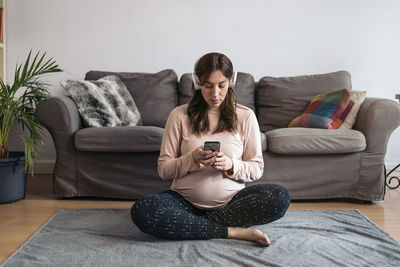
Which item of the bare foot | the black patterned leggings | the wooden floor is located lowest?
A: the wooden floor

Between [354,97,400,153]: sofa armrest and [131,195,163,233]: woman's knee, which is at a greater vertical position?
[354,97,400,153]: sofa armrest

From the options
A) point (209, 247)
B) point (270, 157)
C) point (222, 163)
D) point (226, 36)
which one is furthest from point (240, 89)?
point (209, 247)

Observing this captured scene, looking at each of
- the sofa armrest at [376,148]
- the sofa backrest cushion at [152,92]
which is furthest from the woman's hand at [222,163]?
the sofa backrest cushion at [152,92]

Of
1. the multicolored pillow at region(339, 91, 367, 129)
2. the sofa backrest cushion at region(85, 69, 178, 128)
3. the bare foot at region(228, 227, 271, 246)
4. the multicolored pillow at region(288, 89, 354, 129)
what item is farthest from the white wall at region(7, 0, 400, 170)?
the bare foot at region(228, 227, 271, 246)

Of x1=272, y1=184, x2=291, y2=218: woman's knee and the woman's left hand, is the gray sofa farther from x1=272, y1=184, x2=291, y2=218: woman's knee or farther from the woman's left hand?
the woman's left hand

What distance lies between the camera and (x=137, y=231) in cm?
204

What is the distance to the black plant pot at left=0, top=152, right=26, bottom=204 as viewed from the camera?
259 cm

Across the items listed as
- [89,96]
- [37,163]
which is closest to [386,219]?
[89,96]

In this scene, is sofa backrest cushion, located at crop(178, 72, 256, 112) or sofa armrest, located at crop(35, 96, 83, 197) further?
sofa backrest cushion, located at crop(178, 72, 256, 112)

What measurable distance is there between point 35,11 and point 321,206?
2713 millimetres

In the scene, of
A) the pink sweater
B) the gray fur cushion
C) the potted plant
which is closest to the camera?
the pink sweater

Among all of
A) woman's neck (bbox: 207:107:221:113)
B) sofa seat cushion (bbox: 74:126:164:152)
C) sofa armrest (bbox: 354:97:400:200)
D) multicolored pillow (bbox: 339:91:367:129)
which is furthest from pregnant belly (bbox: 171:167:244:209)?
multicolored pillow (bbox: 339:91:367:129)

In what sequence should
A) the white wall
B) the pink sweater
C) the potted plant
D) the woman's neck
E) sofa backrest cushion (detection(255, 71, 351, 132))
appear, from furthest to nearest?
1. the white wall
2. sofa backrest cushion (detection(255, 71, 351, 132))
3. the potted plant
4. the woman's neck
5. the pink sweater

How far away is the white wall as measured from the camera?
353cm
